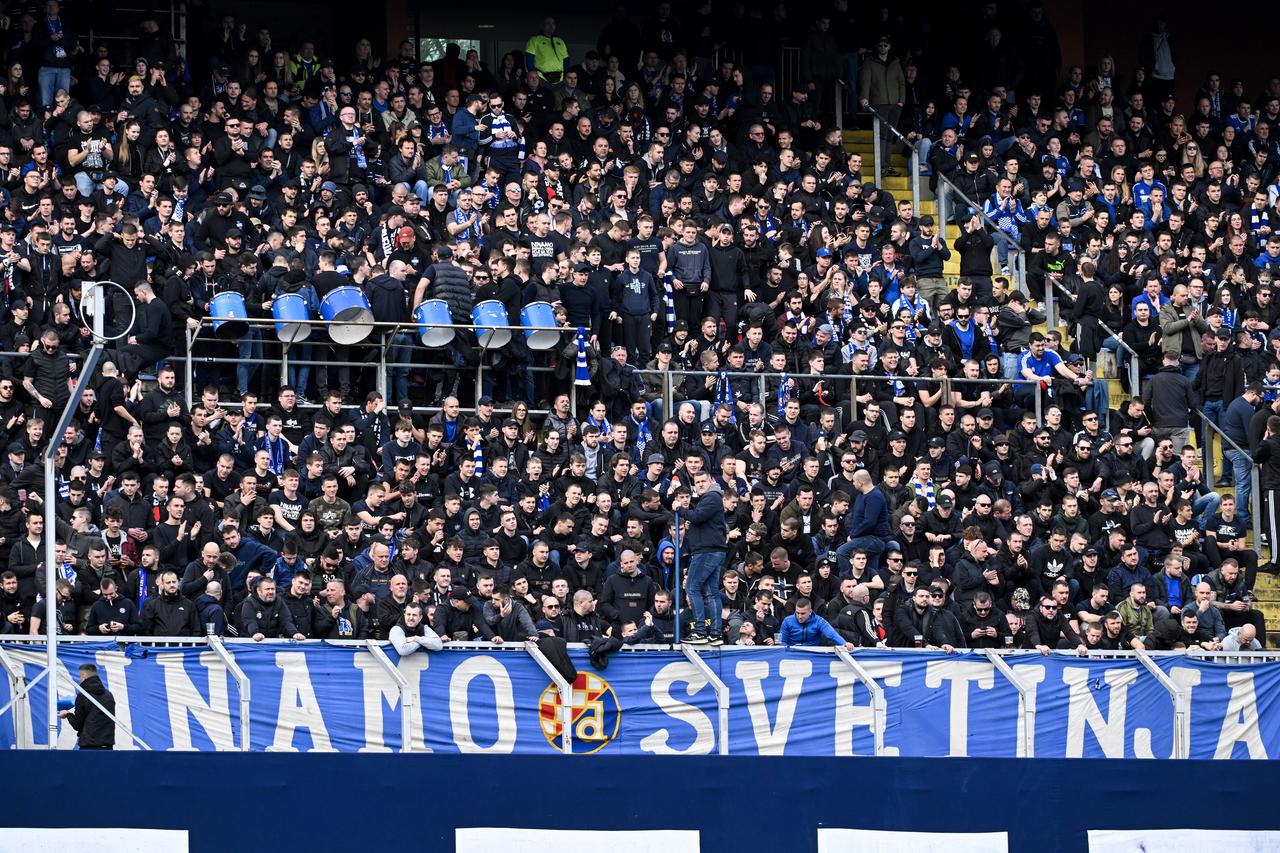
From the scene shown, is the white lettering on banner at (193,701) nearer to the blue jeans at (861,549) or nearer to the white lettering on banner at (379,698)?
the white lettering on banner at (379,698)

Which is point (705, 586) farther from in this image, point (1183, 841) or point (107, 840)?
point (107, 840)

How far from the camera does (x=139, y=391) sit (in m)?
23.0

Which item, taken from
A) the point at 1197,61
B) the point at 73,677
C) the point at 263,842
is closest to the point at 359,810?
the point at 263,842

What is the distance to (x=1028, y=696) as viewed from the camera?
19.4 metres

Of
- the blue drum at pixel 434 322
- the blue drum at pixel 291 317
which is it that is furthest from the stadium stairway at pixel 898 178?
the blue drum at pixel 291 317

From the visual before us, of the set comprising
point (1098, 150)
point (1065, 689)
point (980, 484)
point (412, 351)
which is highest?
point (1098, 150)

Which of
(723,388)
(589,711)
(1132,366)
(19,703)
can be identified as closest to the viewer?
(19,703)

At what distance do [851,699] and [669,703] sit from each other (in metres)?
1.54

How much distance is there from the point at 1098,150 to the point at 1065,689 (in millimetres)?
14055

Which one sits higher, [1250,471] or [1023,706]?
[1250,471]

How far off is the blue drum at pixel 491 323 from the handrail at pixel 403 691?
6.88 m

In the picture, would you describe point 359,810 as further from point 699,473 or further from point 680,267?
point 680,267

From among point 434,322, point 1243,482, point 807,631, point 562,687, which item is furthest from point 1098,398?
point 562,687

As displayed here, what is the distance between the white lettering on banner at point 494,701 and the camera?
18.7 meters
